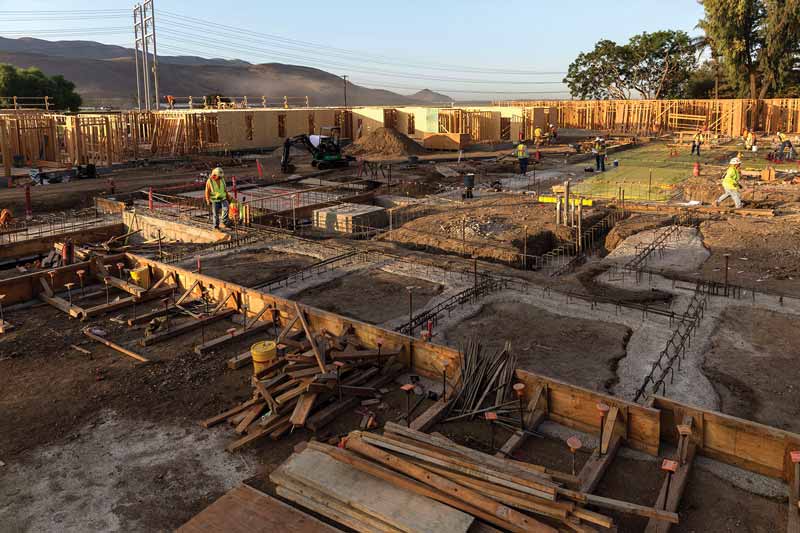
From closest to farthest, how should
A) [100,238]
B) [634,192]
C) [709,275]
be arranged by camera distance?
[709,275] < [100,238] < [634,192]

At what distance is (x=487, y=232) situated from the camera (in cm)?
1653

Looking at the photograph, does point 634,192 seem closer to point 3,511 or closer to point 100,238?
point 100,238

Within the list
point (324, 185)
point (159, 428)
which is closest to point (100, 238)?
point (324, 185)

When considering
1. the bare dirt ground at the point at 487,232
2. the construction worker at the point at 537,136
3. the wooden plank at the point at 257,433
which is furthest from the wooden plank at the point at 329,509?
the construction worker at the point at 537,136

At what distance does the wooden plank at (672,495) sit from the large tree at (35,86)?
56.6m

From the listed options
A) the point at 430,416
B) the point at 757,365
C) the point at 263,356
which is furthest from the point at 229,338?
the point at 757,365

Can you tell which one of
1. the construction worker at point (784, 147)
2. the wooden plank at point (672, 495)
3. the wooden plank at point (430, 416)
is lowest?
the wooden plank at point (672, 495)

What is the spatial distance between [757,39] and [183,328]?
2312 inches

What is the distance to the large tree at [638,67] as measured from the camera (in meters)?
65.5

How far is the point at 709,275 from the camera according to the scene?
42.0 ft

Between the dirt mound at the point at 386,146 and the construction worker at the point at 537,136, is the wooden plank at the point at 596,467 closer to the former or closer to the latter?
the dirt mound at the point at 386,146

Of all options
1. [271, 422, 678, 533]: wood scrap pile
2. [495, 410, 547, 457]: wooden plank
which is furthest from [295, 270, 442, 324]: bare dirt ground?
[271, 422, 678, 533]: wood scrap pile

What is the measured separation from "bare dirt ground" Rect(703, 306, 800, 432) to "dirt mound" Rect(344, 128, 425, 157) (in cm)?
2752

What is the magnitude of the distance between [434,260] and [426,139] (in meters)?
27.8
